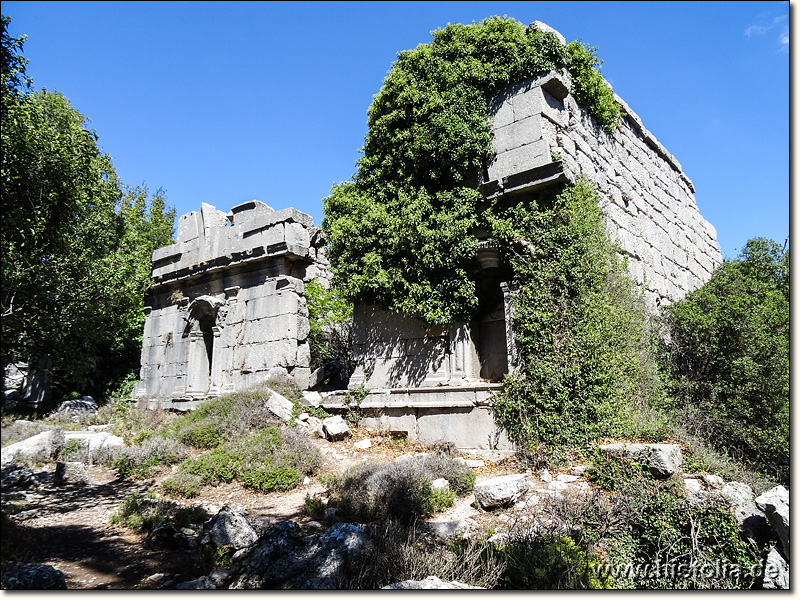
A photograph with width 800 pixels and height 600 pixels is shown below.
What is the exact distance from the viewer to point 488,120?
8.77m

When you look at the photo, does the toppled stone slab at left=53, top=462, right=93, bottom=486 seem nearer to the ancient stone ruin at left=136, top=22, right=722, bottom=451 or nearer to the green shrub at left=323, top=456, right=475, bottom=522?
the green shrub at left=323, top=456, right=475, bottom=522

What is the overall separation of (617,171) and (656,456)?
634cm

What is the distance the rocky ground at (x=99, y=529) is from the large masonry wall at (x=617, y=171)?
209 inches

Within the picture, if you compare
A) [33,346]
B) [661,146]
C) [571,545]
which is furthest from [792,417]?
[661,146]

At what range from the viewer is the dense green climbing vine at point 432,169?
8.25 meters

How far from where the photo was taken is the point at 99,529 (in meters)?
3.54

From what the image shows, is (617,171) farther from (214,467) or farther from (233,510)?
(233,510)

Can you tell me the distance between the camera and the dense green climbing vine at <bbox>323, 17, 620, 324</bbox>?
825 centimetres

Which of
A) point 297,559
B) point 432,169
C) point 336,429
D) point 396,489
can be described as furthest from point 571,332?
point 297,559

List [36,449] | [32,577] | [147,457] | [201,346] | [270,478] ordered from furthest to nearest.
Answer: [201,346] → [270,478] → [147,457] → [36,449] → [32,577]

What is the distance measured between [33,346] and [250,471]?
3.90m

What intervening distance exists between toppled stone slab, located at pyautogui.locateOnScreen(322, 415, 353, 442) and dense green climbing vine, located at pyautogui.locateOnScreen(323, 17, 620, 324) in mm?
2056

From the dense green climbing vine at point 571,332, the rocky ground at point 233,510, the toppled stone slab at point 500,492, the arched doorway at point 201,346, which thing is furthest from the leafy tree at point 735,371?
the arched doorway at point 201,346

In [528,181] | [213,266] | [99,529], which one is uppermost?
[528,181]
